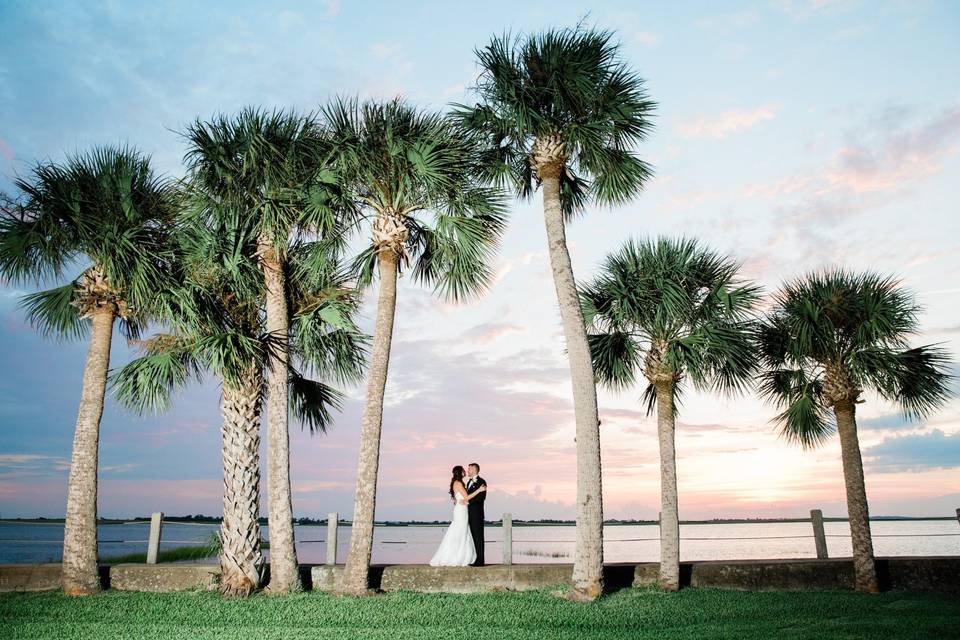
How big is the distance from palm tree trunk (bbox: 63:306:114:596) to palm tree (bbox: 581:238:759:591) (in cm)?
966

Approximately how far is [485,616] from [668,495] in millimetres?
4752

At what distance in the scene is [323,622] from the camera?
30.6ft

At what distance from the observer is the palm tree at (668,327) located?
13.1 meters

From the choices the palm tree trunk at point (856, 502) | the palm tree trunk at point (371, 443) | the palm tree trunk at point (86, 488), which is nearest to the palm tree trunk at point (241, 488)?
the palm tree trunk at point (371, 443)

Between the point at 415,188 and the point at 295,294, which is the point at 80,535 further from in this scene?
the point at 415,188

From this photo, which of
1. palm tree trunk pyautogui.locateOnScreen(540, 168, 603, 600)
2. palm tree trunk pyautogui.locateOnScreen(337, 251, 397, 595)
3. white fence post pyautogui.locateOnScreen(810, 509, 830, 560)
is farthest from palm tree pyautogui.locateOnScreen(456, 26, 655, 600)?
white fence post pyautogui.locateOnScreen(810, 509, 830, 560)

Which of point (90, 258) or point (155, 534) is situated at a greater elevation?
point (90, 258)

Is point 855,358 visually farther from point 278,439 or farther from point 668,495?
point 278,439

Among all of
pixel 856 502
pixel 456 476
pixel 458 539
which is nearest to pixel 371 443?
pixel 456 476

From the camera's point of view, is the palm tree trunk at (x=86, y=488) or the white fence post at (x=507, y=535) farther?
the white fence post at (x=507, y=535)

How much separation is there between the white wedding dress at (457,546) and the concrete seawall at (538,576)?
493 mm

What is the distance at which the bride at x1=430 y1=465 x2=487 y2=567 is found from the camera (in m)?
13.0

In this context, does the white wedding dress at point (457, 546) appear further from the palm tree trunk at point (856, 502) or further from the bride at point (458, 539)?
Answer: the palm tree trunk at point (856, 502)

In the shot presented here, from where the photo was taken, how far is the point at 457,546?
13.1 metres
